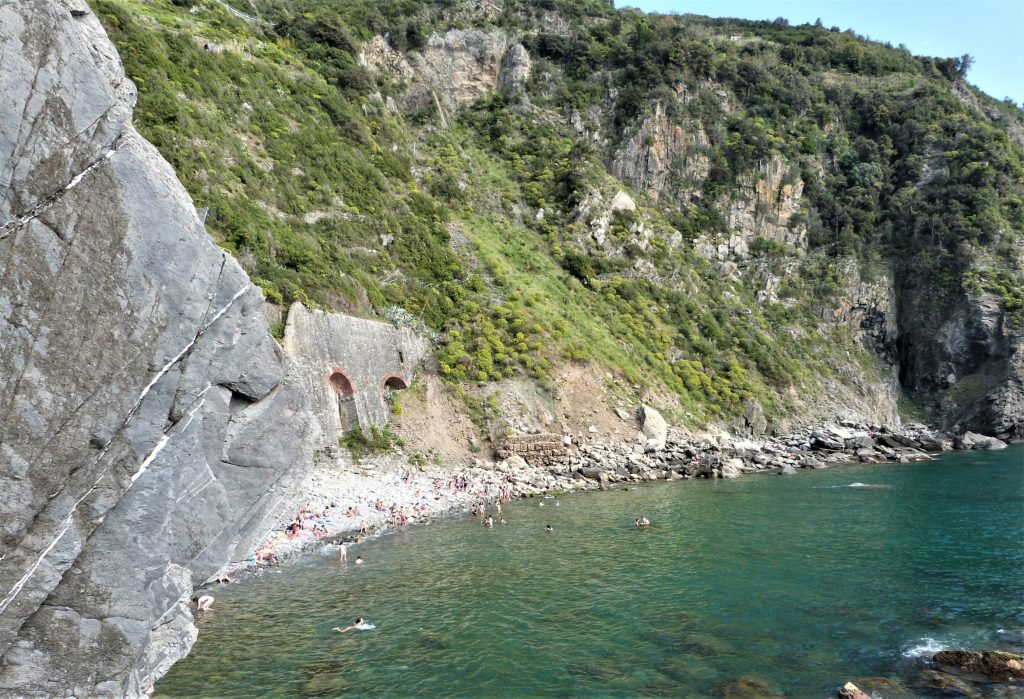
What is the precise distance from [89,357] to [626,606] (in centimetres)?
1661

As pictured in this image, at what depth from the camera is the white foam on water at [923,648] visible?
1605 centimetres

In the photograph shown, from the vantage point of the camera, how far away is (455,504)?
36062 millimetres

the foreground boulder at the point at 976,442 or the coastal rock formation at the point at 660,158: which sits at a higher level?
the coastal rock formation at the point at 660,158

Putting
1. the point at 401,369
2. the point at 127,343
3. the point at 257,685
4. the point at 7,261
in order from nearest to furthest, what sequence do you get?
the point at 7,261, the point at 127,343, the point at 257,685, the point at 401,369

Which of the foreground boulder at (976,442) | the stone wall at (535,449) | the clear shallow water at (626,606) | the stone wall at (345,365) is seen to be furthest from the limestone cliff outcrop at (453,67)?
the foreground boulder at (976,442)

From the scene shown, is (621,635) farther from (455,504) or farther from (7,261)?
(455,504)

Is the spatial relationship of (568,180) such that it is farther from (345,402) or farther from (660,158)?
(345,402)

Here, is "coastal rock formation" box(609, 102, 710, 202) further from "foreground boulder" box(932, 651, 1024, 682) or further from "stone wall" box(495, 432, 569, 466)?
"foreground boulder" box(932, 651, 1024, 682)

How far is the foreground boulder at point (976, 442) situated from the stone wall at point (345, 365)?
56.0 metres

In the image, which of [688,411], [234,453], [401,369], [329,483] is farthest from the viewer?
[688,411]

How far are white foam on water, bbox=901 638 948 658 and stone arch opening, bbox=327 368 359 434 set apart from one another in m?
29.8

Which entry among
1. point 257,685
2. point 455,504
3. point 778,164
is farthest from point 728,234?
point 257,685

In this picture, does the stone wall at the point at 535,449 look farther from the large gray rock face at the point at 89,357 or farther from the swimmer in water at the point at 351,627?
the large gray rock face at the point at 89,357

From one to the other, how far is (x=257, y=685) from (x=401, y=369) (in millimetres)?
29192
